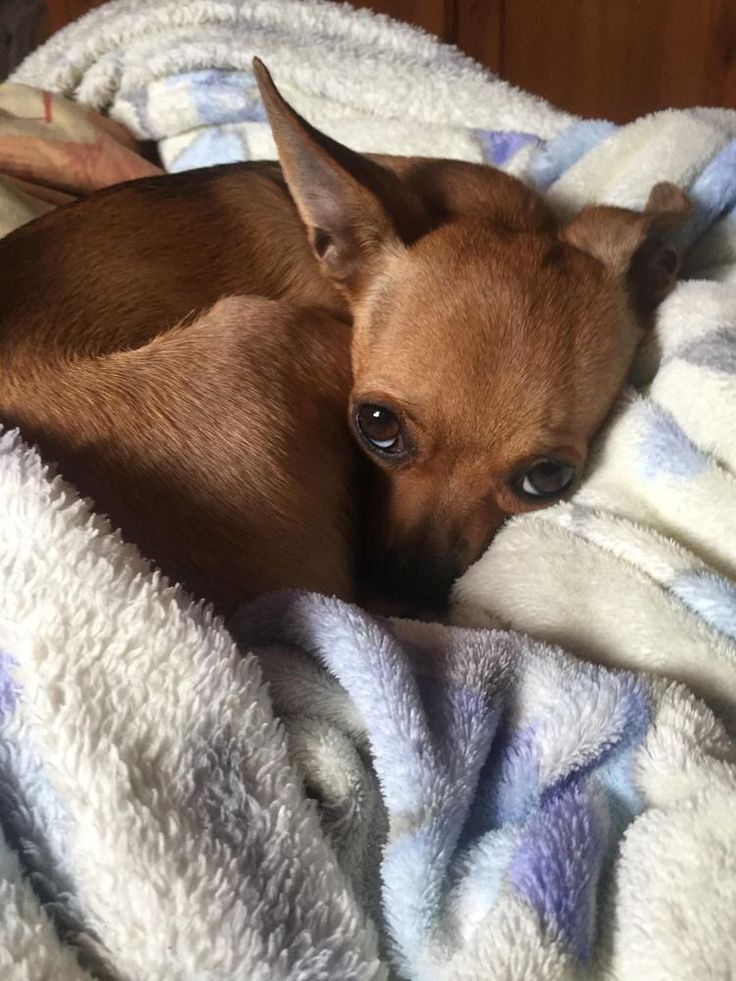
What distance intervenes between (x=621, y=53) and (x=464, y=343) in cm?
251

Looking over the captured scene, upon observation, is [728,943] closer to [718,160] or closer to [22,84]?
[718,160]

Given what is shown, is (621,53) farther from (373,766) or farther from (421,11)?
(373,766)

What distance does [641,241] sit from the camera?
167 cm

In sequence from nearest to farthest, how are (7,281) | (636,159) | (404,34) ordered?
1. (7,281)
2. (636,159)
3. (404,34)

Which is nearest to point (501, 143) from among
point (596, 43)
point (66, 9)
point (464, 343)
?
point (464, 343)

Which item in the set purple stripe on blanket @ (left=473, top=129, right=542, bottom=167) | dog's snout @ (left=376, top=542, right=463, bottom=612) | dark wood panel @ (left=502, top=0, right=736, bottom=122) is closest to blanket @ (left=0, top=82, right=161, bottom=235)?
purple stripe on blanket @ (left=473, top=129, right=542, bottom=167)

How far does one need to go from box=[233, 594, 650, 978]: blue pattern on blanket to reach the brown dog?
0.22 metres

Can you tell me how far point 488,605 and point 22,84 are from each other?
2145mm

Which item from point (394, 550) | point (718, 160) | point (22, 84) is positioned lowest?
point (394, 550)

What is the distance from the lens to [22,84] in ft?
8.63

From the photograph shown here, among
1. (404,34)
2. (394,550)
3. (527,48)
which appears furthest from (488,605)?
(527,48)

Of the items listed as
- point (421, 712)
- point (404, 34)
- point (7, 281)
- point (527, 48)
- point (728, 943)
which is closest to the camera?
point (728, 943)

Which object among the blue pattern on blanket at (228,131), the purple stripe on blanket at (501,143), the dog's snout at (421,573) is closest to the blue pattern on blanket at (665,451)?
the dog's snout at (421,573)

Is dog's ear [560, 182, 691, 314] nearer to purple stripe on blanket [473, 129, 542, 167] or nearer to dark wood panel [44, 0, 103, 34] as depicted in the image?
purple stripe on blanket [473, 129, 542, 167]
